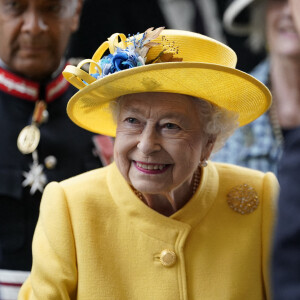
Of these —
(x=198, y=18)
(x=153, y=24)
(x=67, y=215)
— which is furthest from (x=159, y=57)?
(x=198, y=18)

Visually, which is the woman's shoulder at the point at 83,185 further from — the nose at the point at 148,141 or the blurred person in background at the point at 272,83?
the blurred person in background at the point at 272,83

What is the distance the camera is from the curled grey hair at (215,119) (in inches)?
108

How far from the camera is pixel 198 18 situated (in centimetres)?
600

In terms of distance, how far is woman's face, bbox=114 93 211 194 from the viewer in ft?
8.63

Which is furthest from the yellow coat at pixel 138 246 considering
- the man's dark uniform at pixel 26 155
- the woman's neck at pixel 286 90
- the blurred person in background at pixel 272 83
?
the woman's neck at pixel 286 90

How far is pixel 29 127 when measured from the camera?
11.3 feet

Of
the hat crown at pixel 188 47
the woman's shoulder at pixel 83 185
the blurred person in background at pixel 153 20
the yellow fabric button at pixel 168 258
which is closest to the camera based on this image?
the hat crown at pixel 188 47

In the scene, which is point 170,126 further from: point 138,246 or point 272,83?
point 272,83

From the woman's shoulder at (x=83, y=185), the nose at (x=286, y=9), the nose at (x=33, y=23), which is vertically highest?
the nose at (x=33, y=23)

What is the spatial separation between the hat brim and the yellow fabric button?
0.67m

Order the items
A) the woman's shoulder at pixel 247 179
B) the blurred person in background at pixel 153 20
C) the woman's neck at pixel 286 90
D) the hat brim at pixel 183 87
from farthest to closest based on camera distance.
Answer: the blurred person in background at pixel 153 20 < the woman's neck at pixel 286 90 < the woman's shoulder at pixel 247 179 < the hat brim at pixel 183 87

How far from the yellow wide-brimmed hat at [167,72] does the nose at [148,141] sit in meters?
0.17

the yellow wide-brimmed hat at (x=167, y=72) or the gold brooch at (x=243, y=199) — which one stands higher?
the yellow wide-brimmed hat at (x=167, y=72)

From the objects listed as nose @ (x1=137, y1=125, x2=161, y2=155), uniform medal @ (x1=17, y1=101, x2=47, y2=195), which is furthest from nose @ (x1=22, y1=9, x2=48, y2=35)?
nose @ (x1=137, y1=125, x2=161, y2=155)
